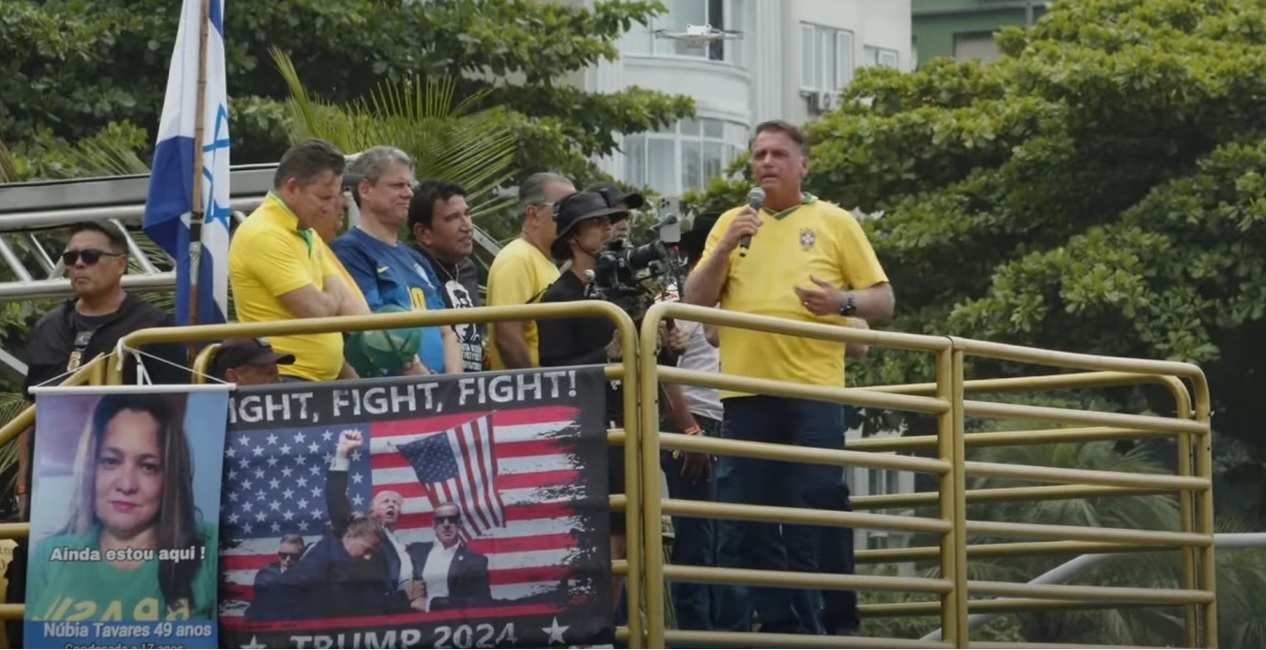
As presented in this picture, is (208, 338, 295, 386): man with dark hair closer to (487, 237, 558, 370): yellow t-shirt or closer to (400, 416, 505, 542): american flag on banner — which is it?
(400, 416, 505, 542): american flag on banner

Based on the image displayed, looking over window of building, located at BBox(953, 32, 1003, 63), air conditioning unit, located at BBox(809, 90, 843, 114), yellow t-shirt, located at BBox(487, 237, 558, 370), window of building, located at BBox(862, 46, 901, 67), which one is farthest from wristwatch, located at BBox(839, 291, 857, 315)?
window of building, located at BBox(953, 32, 1003, 63)

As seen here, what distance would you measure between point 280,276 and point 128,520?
130cm

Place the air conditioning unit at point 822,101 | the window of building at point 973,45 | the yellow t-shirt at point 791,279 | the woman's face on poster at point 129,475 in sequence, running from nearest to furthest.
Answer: the woman's face on poster at point 129,475
the yellow t-shirt at point 791,279
the air conditioning unit at point 822,101
the window of building at point 973,45

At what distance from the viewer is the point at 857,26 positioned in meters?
39.9

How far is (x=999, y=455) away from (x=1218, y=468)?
417 inches

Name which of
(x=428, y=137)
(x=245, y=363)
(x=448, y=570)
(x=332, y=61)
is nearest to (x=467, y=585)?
(x=448, y=570)

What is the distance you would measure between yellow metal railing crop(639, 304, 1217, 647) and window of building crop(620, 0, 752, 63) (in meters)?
24.5

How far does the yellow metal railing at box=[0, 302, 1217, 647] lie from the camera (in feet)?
21.6

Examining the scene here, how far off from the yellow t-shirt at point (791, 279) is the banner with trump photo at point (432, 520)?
1.54m

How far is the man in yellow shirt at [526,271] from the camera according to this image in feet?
27.5

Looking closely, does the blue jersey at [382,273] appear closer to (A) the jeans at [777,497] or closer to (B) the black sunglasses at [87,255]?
(B) the black sunglasses at [87,255]

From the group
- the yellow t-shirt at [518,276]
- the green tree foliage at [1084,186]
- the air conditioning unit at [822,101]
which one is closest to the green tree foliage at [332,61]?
the green tree foliage at [1084,186]

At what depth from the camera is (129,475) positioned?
6.74 metres

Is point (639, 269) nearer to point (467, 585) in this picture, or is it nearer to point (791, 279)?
point (791, 279)
